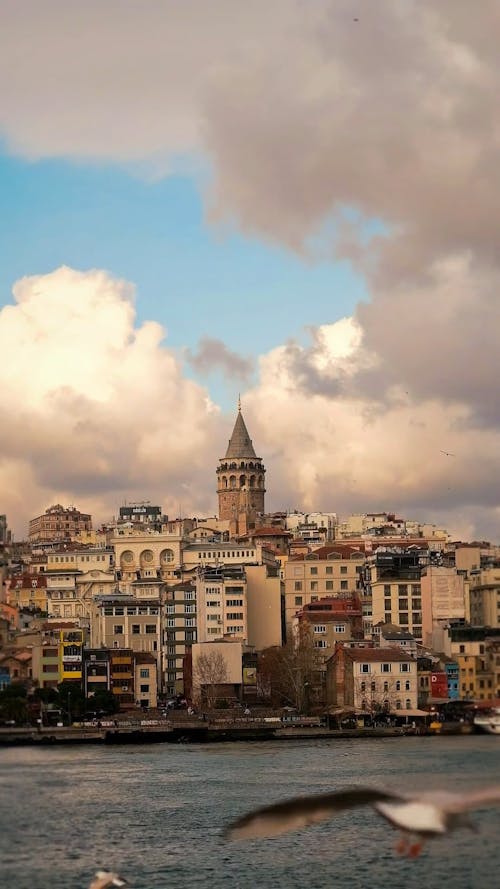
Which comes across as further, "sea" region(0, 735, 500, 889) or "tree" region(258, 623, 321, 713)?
"tree" region(258, 623, 321, 713)

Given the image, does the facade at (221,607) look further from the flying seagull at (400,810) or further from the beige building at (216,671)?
the flying seagull at (400,810)

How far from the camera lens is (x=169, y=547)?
99.4 metres

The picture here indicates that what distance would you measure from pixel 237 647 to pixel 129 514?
66628 millimetres

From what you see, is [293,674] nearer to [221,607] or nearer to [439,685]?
[439,685]

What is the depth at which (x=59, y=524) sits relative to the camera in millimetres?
160375

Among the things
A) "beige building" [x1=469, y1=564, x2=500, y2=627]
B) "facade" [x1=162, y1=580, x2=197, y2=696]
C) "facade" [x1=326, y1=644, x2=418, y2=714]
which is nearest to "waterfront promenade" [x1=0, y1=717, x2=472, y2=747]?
"facade" [x1=326, y1=644, x2=418, y2=714]

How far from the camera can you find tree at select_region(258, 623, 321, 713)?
68.8 meters

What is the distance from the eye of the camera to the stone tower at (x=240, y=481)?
440ft

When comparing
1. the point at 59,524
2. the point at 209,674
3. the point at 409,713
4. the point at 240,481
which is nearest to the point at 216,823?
the point at 409,713

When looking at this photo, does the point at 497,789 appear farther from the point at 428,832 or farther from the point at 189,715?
the point at 189,715

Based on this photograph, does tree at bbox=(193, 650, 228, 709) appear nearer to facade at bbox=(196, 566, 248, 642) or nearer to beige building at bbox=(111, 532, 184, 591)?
facade at bbox=(196, 566, 248, 642)

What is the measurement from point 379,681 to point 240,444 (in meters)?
70.3

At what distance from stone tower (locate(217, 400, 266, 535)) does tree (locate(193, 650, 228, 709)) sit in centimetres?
6256

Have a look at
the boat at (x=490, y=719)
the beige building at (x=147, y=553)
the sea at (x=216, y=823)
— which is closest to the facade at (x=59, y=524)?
the beige building at (x=147, y=553)
